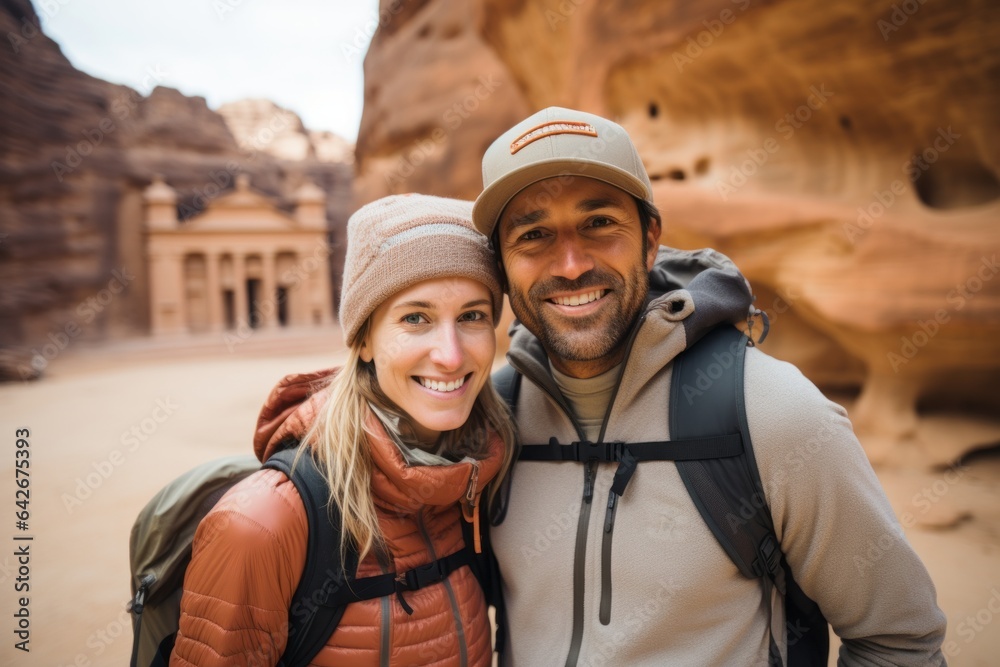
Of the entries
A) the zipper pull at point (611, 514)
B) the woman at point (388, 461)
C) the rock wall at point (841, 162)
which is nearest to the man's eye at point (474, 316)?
the woman at point (388, 461)

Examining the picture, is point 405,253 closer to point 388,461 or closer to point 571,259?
point 571,259

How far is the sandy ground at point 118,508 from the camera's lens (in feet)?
13.0

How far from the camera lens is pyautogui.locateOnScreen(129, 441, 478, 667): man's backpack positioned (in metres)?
1.61

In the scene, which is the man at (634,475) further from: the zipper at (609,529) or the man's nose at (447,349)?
the man's nose at (447,349)

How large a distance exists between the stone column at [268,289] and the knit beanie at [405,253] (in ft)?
86.2

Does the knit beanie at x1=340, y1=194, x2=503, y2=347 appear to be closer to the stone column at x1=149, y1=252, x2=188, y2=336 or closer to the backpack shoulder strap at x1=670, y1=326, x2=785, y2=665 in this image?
the backpack shoulder strap at x1=670, y1=326, x2=785, y2=665

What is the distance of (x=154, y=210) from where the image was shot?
81.3ft

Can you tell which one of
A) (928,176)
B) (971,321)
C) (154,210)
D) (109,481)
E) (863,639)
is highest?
(154,210)

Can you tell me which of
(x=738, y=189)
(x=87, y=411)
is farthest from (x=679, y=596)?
(x=87, y=411)

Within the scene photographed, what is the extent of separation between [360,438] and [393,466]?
0.15 m

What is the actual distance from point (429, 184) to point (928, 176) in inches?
500

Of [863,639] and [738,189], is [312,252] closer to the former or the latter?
[738,189]

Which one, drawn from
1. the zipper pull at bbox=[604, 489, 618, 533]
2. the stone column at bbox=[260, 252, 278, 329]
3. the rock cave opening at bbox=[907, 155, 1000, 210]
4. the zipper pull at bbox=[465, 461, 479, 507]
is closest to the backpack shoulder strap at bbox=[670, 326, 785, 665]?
the zipper pull at bbox=[604, 489, 618, 533]

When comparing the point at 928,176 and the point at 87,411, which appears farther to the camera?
the point at 87,411
